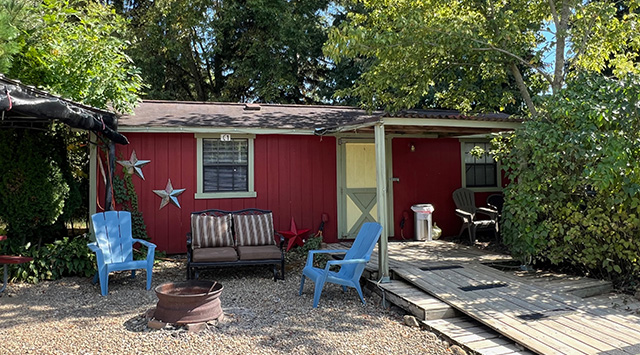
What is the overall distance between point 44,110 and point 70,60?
2.41m

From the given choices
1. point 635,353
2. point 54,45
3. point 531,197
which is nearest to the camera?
point 635,353

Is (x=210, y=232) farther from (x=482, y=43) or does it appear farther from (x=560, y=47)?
(x=560, y=47)

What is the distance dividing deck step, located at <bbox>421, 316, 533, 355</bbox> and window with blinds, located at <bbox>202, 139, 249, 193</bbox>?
4438 mm

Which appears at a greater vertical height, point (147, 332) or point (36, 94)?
point (36, 94)

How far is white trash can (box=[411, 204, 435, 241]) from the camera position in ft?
27.8

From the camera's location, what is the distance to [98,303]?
509cm

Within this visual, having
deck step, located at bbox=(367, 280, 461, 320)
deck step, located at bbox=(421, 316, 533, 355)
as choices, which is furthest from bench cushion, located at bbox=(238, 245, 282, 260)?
deck step, located at bbox=(421, 316, 533, 355)

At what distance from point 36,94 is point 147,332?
2.72 metres

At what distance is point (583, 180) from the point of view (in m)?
5.38

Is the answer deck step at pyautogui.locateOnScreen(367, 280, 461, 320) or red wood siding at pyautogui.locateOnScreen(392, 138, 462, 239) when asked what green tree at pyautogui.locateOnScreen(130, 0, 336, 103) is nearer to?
red wood siding at pyautogui.locateOnScreen(392, 138, 462, 239)

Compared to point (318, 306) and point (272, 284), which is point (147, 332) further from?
point (272, 284)

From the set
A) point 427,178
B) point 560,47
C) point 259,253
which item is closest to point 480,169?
point 427,178

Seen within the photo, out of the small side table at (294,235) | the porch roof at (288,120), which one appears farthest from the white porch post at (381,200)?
the small side table at (294,235)

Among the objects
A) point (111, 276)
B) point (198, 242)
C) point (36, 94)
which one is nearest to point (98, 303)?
point (111, 276)
